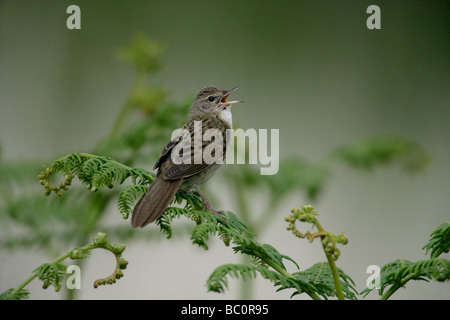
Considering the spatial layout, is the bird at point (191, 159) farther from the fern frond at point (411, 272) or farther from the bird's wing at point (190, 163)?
the fern frond at point (411, 272)

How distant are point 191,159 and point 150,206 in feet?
1.65

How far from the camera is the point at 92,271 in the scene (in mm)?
4051

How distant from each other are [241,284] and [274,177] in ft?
2.04

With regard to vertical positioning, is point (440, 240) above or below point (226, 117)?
below

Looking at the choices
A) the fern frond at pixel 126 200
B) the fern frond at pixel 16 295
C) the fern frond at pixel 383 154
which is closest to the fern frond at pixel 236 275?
the fern frond at pixel 126 200

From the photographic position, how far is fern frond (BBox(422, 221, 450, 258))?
158 cm

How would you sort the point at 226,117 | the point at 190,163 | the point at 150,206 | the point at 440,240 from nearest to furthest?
the point at 440,240 → the point at 150,206 → the point at 190,163 → the point at 226,117

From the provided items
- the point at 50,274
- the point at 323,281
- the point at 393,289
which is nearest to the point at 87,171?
the point at 50,274

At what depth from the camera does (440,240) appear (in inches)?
63.2

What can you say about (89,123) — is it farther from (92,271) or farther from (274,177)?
(274,177)

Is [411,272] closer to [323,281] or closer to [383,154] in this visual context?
[323,281]

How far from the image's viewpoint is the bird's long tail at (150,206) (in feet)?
5.78
